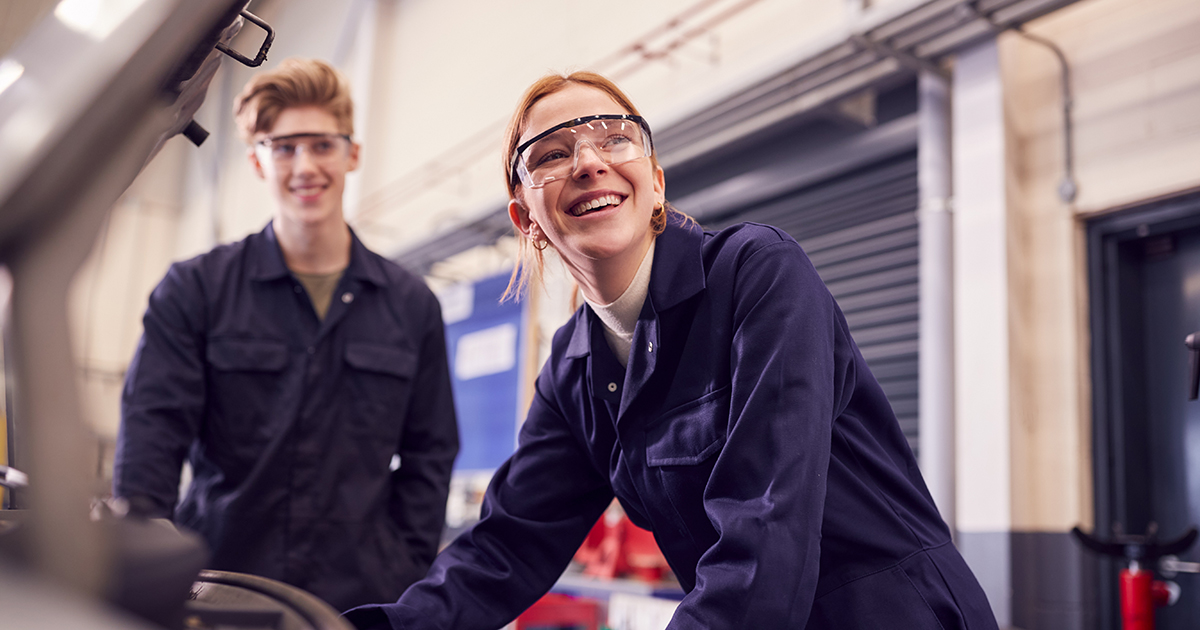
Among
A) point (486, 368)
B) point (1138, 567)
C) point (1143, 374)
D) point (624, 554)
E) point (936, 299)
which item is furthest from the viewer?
point (486, 368)

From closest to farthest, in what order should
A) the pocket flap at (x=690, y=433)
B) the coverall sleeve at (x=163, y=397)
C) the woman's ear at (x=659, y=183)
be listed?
1. the pocket flap at (x=690, y=433)
2. the woman's ear at (x=659, y=183)
3. the coverall sleeve at (x=163, y=397)

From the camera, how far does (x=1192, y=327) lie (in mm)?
2984

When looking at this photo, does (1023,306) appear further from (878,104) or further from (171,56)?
(171,56)

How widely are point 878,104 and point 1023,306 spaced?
1.14 meters

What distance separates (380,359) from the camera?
1.97 metres

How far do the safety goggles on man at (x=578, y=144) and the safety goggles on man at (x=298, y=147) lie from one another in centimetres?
81

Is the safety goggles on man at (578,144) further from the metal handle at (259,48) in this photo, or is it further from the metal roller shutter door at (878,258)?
the metal roller shutter door at (878,258)

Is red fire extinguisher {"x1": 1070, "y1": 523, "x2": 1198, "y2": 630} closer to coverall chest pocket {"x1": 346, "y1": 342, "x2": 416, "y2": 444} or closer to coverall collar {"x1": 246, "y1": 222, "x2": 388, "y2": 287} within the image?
coverall chest pocket {"x1": 346, "y1": 342, "x2": 416, "y2": 444}

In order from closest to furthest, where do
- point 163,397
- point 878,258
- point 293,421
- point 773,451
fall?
1. point 773,451
2. point 163,397
3. point 293,421
4. point 878,258

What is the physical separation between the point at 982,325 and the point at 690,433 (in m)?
2.35

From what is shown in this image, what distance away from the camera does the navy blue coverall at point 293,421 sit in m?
1.84

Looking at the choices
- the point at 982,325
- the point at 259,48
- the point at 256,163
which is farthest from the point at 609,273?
the point at 982,325

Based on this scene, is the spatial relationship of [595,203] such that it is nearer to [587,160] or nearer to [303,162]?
[587,160]

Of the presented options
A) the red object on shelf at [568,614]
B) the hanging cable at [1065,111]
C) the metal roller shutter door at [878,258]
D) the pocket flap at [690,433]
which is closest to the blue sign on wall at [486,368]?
the red object on shelf at [568,614]
